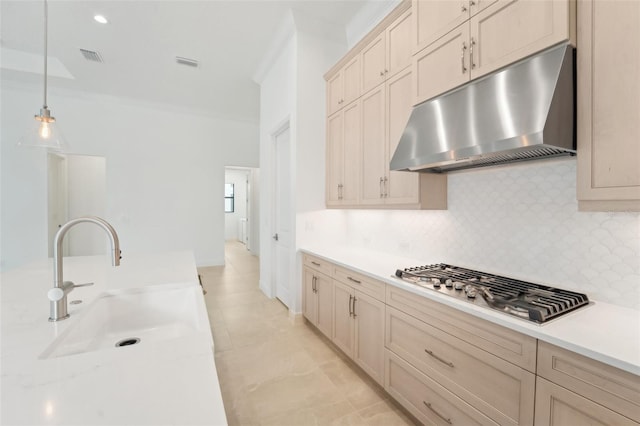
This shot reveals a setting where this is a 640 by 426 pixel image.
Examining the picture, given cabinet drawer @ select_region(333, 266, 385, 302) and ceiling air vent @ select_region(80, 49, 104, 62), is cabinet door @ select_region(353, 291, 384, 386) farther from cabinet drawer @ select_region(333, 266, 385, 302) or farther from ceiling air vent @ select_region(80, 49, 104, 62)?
ceiling air vent @ select_region(80, 49, 104, 62)

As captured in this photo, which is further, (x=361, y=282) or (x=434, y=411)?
(x=361, y=282)

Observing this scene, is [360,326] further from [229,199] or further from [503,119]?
[229,199]

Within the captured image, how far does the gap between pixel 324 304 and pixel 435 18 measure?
240 centimetres

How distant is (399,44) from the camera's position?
7.32 ft

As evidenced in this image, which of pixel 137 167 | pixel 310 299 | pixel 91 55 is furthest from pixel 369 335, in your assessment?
pixel 137 167

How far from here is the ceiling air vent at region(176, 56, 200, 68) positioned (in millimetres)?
3918

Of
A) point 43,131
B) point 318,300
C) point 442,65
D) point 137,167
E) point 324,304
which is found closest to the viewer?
point 442,65

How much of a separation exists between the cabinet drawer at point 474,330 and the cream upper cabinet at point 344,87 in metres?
1.95

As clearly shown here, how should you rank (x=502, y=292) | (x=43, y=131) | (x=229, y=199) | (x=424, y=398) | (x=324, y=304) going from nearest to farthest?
(x=502, y=292) < (x=424, y=398) < (x=43, y=131) < (x=324, y=304) < (x=229, y=199)

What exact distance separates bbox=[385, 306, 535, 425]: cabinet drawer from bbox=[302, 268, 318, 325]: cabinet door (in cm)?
119

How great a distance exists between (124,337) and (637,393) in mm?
2025

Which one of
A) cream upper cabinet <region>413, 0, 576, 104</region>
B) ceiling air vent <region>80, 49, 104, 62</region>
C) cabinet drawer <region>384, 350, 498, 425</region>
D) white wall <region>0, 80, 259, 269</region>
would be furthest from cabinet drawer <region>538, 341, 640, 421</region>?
white wall <region>0, 80, 259, 269</region>

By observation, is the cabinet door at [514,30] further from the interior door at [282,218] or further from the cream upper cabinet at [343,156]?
the interior door at [282,218]

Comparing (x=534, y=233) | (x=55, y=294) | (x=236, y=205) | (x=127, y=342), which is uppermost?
(x=236, y=205)
